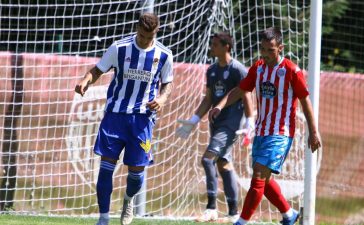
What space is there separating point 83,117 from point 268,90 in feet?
12.7

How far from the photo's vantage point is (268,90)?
858 cm

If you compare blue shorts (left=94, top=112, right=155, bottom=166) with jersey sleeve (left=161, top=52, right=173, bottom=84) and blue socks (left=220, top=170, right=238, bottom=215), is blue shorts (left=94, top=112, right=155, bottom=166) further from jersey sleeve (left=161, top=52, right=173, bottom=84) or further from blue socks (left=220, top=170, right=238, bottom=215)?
blue socks (left=220, top=170, right=238, bottom=215)

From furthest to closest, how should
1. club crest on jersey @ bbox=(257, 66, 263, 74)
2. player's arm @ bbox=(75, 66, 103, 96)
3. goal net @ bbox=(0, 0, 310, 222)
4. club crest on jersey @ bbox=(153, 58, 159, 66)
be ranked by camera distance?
goal net @ bbox=(0, 0, 310, 222) < club crest on jersey @ bbox=(257, 66, 263, 74) < club crest on jersey @ bbox=(153, 58, 159, 66) < player's arm @ bbox=(75, 66, 103, 96)

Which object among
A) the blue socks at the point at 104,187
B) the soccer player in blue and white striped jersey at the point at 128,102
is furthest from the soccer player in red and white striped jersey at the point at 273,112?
the blue socks at the point at 104,187

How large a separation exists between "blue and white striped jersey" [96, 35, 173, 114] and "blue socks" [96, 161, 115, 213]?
1.65 ft

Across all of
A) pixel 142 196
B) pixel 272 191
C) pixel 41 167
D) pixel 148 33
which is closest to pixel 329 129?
pixel 142 196

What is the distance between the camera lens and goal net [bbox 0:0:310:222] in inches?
456

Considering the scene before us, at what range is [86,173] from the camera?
39.1ft

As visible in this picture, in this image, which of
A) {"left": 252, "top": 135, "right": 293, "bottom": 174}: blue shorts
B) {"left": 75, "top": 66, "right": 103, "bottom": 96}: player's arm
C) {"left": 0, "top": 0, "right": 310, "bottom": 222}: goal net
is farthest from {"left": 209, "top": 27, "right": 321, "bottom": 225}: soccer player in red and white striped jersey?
{"left": 0, "top": 0, "right": 310, "bottom": 222}: goal net

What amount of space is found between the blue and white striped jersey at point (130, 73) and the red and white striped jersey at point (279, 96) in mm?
993

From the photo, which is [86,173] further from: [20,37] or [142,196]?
[20,37]

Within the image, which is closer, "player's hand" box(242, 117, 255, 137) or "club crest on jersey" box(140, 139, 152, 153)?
"club crest on jersey" box(140, 139, 152, 153)

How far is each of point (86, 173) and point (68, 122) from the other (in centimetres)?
67

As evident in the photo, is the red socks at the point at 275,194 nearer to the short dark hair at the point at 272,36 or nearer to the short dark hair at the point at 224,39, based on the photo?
the short dark hair at the point at 272,36
